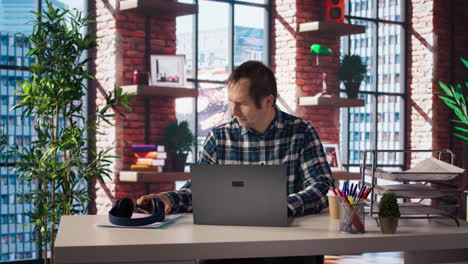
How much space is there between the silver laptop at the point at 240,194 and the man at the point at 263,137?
491 millimetres

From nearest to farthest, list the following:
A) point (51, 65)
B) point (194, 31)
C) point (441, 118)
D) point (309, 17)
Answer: point (51, 65), point (194, 31), point (309, 17), point (441, 118)

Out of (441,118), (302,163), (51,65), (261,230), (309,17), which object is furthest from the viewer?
(441,118)

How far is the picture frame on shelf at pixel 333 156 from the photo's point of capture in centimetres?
654

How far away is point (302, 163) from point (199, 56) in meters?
3.78

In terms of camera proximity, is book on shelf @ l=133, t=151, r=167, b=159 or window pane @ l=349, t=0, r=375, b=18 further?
window pane @ l=349, t=0, r=375, b=18

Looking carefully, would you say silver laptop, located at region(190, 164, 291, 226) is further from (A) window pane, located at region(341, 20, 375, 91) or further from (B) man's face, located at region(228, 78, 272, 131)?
(A) window pane, located at region(341, 20, 375, 91)

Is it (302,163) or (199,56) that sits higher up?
(199,56)

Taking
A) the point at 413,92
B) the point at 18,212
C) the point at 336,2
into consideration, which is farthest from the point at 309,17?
the point at 18,212

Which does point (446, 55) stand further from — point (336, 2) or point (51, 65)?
point (51, 65)

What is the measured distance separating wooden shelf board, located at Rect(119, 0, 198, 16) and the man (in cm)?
278

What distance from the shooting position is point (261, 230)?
6.60 ft

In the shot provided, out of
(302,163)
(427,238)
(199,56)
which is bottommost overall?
(427,238)

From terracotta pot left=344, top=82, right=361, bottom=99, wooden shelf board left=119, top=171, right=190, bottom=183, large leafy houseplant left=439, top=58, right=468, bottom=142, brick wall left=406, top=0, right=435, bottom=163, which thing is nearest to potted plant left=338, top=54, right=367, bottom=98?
terracotta pot left=344, top=82, right=361, bottom=99

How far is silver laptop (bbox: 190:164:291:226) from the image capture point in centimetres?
204
